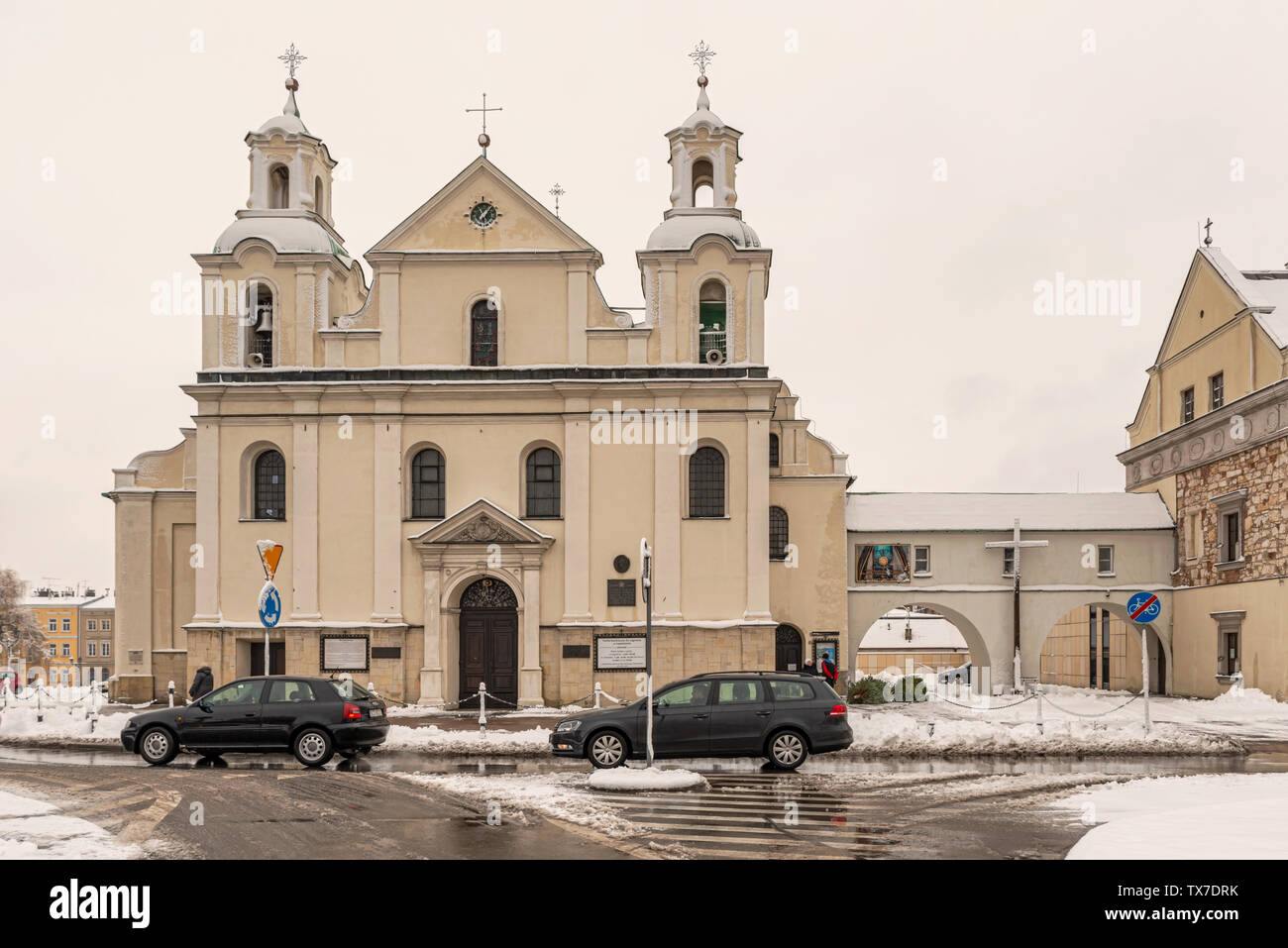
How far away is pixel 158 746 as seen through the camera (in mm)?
21062

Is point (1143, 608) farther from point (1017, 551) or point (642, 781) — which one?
point (1017, 551)

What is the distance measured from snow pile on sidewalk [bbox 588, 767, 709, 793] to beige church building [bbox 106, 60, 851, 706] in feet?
51.7

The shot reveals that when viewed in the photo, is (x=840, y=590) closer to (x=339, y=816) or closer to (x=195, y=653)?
(x=195, y=653)

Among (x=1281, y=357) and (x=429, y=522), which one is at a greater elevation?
(x=1281, y=357)

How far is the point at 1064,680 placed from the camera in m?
47.2

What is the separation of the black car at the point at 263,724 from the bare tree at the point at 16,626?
67365mm

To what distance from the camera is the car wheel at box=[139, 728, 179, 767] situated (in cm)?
2100

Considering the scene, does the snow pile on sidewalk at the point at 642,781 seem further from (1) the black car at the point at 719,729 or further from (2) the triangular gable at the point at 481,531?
(2) the triangular gable at the point at 481,531

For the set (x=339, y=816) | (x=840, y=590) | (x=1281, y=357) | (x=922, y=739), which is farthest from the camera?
(x=840, y=590)

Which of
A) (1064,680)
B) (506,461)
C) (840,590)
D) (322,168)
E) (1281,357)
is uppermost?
(322,168)

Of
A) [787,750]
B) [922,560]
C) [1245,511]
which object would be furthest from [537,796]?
[1245,511]

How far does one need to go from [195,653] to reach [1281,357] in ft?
92.7

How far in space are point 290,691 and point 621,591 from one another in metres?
13.8
